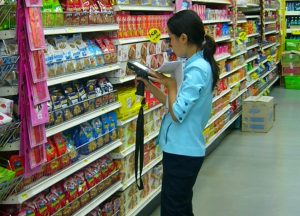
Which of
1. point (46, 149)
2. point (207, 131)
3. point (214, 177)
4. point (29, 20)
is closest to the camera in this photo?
point (29, 20)

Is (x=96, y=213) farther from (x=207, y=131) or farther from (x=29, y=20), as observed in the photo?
(x=207, y=131)

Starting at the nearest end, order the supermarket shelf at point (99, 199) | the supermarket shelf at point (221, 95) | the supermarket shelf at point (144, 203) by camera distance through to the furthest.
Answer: the supermarket shelf at point (99, 199), the supermarket shelf at point (144, 203), the supermarket shelf at point (221, 95)

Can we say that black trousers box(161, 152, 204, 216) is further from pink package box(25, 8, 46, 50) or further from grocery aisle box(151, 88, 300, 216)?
grocery aisle box(151, 88, 300, 216)

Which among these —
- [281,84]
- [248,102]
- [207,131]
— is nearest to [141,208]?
[207,131]

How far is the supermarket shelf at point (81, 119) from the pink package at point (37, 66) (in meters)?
0.40

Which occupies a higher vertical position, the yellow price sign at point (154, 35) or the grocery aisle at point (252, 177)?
the yellow price sign at point (154, 35)

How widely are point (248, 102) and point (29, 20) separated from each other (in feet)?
18.2

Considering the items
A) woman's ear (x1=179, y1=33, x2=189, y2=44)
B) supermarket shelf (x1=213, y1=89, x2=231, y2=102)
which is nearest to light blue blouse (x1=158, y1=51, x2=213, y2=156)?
woman's ear (x1=179, y1=33, x2=189, y2=44)

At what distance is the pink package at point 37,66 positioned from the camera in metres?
2.36

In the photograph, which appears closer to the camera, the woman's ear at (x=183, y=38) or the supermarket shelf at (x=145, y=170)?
the woman's ear at (x=183, y=38)

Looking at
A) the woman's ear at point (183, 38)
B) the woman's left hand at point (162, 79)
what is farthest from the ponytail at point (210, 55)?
the woman's left hand at point (162, 79)

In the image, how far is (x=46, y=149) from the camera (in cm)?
277

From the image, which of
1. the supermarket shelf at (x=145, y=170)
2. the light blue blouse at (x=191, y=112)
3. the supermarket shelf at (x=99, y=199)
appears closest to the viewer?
the light blue blouse at (x=191, y=112)

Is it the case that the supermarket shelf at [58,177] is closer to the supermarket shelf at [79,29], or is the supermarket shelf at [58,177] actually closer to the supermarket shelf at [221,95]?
the supermarket shelf at [79,29]
